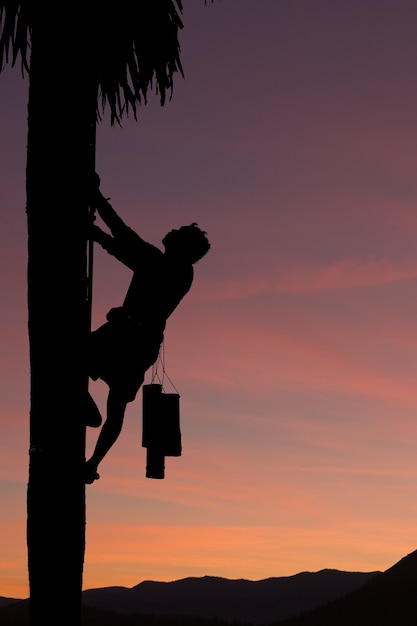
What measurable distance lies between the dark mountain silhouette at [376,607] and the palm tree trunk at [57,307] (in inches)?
1462

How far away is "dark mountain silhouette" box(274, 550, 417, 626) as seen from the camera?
4412 cm

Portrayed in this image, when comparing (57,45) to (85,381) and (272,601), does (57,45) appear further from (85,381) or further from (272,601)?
(272,601)

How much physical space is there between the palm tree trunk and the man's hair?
0.89 meters

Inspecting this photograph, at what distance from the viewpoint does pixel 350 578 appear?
7925cm

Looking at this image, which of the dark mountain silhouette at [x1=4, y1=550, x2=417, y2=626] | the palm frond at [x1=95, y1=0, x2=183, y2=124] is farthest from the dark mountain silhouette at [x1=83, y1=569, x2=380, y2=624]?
the palm frond at [x1=95, y1=0, x2=183, y2=124]

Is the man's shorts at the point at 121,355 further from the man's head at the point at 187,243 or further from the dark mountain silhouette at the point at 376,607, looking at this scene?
the dark mountain silhouette at the point at 376,607

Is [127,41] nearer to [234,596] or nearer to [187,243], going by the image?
[187,243]

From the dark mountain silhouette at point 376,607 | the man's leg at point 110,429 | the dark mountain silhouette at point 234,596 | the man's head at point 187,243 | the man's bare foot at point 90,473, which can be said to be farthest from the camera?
the dark mountain silhouette at point 234,596

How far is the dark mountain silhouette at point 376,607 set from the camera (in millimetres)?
44125

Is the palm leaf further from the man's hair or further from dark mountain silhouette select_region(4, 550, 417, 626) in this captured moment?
dark mountain silhouette select_region(4, 550, 417, 626)

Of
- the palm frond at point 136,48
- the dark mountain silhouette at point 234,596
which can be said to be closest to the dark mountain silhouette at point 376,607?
the dark mountain silhouette at point 234,596

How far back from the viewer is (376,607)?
45.8 meters

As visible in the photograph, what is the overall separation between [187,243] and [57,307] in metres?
1.31

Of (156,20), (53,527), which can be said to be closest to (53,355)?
(53,527)
